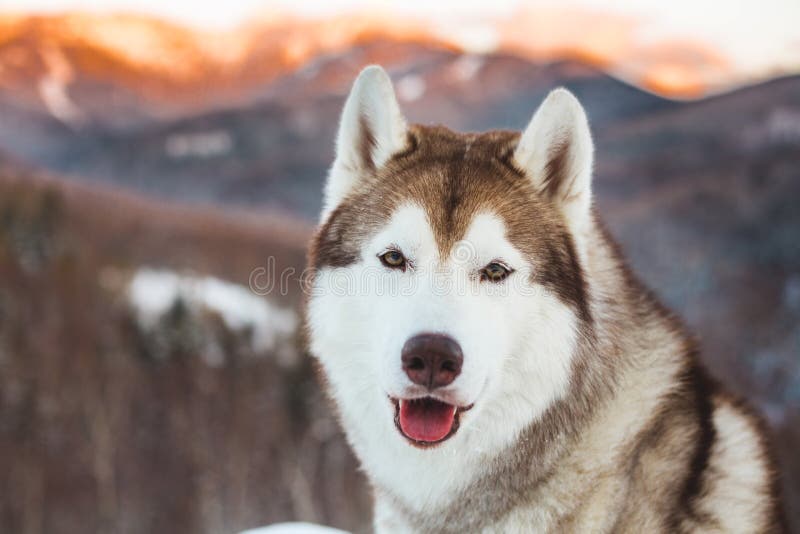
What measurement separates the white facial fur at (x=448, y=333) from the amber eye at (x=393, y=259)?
0.04 metres

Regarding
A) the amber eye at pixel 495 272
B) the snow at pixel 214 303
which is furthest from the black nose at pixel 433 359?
the snow at pixel 214 303

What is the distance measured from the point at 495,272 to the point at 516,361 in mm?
465

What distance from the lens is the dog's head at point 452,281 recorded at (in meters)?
3.35

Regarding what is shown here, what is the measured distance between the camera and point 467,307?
3.40 meters

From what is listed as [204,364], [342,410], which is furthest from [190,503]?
[342,410]

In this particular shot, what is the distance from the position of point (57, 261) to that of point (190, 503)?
124 feet

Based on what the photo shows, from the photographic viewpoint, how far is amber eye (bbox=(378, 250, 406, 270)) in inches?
145

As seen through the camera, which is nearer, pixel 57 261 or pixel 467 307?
pixel 467 307

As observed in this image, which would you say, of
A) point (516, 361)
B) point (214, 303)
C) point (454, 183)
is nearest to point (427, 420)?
point (516, 361)

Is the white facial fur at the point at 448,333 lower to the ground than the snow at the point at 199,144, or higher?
lower

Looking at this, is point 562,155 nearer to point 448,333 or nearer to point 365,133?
point 365,133

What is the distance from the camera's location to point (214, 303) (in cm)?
8706

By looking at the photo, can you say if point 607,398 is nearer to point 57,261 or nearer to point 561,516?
point 561,516

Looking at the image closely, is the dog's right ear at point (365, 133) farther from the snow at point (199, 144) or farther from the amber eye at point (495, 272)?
the snow at point (199, 144)
